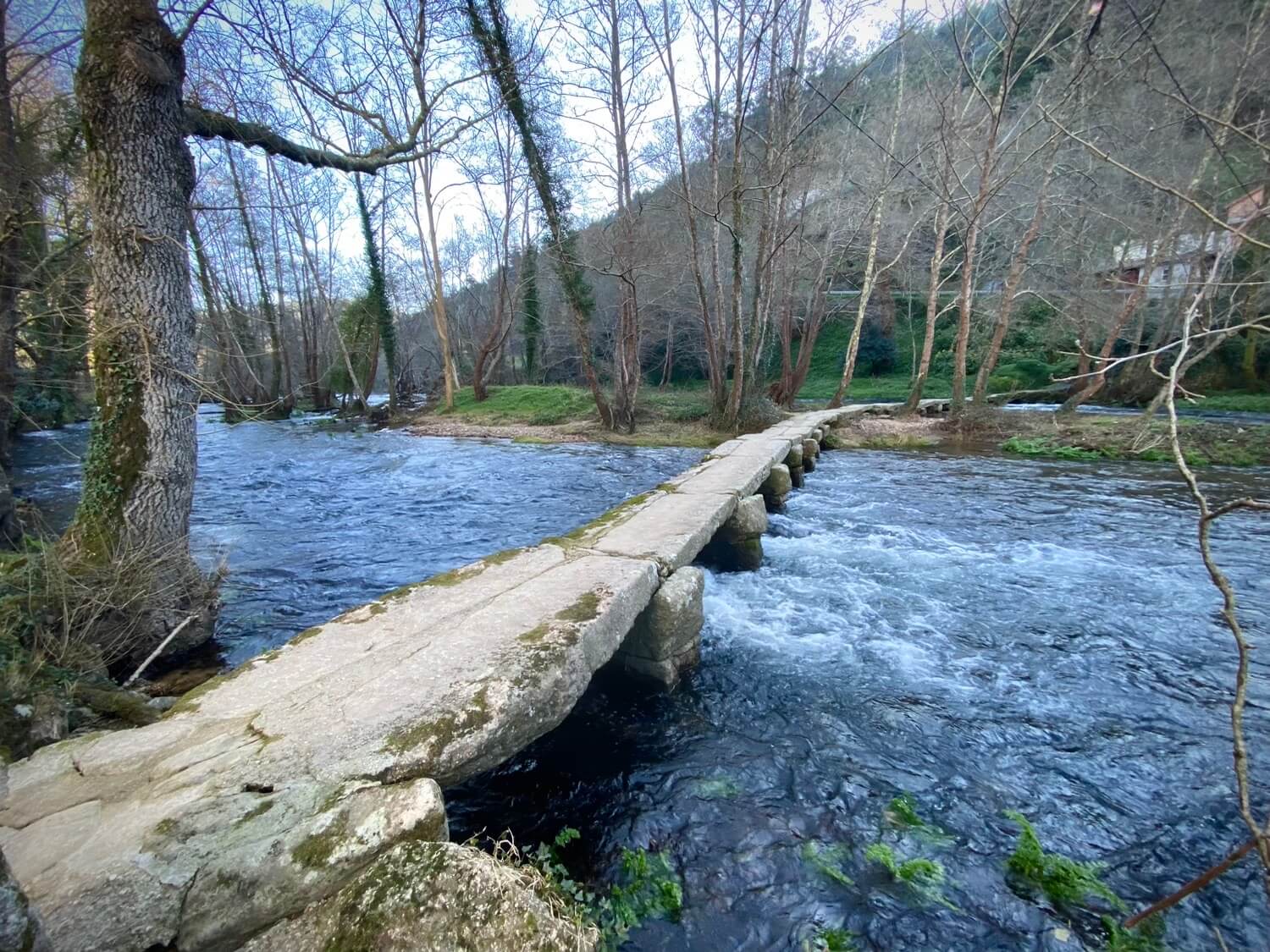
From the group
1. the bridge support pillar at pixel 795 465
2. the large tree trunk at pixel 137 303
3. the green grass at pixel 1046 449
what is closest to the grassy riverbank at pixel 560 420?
the bridge support pillar at pixel 795 465

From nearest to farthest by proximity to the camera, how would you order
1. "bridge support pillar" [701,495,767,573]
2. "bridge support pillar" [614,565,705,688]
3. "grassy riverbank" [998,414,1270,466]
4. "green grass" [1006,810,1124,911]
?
"green grass" [1006,810,1124,911], "bridge support pillar" [614,565,705,688], "bridge support pillar" [701,495,767,573], "grassy riverbank" [998,414,1270,466]

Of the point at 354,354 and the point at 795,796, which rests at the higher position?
the point at 354,354

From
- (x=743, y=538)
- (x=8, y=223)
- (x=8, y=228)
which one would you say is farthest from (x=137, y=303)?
(x=743, y=538)

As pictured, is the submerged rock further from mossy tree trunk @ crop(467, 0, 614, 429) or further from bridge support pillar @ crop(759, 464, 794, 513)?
mossy tree trunk @ crop(467, 0, 614, 429)

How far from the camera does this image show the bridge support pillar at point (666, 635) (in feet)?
10.7

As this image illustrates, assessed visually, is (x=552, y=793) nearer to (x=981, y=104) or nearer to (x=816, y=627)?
(x=816, y=627)

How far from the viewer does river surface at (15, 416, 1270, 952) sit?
2.03 m

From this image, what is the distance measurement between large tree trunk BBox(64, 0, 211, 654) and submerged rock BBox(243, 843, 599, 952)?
3.08 meters

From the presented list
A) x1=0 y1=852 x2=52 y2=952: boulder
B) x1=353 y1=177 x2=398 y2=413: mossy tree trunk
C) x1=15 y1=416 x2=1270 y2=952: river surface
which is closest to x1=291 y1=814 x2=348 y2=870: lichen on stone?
x1=0 y1=852 x2=52 y2=952: boulder

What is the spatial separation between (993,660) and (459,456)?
34.7 ft

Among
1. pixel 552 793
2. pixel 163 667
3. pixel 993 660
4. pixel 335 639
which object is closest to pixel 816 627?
pixel 993 660

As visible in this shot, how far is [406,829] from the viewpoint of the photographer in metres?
1.60

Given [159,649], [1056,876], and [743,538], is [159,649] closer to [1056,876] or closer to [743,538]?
[743,538]

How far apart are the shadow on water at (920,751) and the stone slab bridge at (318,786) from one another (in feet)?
2.00
